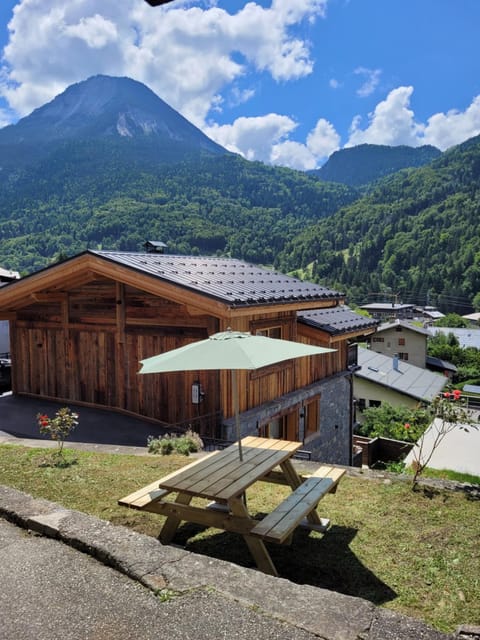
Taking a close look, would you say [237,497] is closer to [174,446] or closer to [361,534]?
[361,534]

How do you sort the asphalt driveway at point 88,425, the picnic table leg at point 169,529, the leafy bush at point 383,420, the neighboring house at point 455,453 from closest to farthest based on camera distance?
the picnic table leg at point 169,529, the asphalt driveway at point 88,425, the neighboring house at point 455,453, the leafy bush at point 383,420

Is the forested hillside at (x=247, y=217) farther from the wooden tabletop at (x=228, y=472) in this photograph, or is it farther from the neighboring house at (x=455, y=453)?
the wooden tabletop at (x=228, y=472)

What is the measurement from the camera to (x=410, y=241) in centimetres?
13138

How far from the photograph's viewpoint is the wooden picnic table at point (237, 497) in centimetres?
396

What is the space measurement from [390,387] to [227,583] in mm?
31361

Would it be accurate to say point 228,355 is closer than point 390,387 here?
Yes

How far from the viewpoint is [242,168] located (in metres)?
193

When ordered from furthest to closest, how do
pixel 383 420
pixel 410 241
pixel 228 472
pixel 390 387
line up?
1. pixel 410 241
2. pixel 390 387
3. pixel 383 420
4. pixel 228 472

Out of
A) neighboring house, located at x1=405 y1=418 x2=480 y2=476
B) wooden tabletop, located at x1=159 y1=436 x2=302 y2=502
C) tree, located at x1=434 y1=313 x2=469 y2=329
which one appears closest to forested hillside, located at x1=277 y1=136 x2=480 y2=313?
tree, located at x1=434 y1=313 x2=469 y2=329

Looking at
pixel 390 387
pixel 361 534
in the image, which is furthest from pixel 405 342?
pixel 361 534

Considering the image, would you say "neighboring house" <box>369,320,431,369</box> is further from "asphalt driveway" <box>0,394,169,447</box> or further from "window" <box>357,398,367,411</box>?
"asphalt driveway" <box>0,394,169,447</box>

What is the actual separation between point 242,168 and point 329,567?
651 feet

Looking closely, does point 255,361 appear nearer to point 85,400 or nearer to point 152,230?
point 85,400

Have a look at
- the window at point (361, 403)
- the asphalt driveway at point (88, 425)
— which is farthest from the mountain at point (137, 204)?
the asphalt driveway at point (88, 425)
